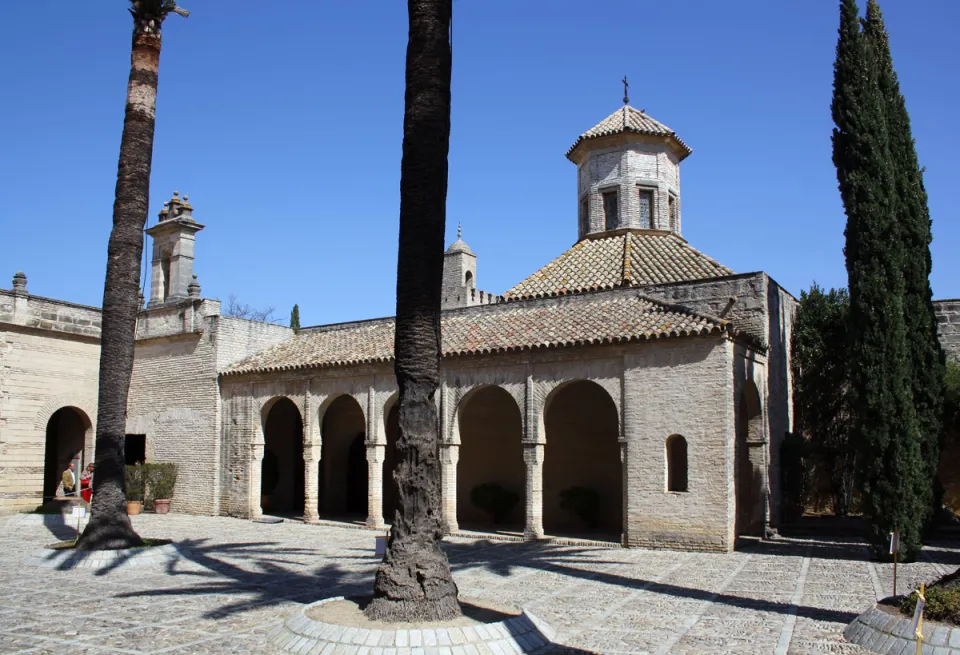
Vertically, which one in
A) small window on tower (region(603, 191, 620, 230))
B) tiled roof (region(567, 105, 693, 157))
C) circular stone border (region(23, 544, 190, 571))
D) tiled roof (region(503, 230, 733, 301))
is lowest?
circular stone border (region(23, 544, 190, 571))

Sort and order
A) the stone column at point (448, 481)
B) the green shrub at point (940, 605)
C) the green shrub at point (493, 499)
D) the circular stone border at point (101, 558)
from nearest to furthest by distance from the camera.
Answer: the green shrub at point (940, 605) < the circular stone border at point (101, 558) < the stone column at point (448, 481) < the green shrub at point (493, 499)

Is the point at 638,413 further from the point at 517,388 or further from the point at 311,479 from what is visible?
the point at 311,479

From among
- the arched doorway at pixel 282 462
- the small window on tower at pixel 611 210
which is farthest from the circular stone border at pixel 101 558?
the small window on tower at pixel 611 210

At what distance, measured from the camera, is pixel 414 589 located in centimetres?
845

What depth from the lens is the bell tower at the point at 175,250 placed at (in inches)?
982

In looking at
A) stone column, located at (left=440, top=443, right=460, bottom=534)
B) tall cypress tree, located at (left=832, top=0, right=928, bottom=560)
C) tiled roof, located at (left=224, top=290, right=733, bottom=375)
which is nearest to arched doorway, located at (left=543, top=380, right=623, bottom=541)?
tiled roof, located at (left=224, top=290, right=733, bottom=375)

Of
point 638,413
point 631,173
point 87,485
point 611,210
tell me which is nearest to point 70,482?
point 87,485

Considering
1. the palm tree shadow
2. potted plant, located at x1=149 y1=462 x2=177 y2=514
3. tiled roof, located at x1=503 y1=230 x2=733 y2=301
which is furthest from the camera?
potted plant, located at x1=149 y1=462 x2=177 y2=514

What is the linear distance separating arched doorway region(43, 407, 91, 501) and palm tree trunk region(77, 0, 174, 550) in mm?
12066

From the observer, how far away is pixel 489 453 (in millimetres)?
22281

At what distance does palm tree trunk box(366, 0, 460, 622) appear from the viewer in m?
8.71

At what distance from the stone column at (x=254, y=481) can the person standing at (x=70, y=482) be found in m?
5.88

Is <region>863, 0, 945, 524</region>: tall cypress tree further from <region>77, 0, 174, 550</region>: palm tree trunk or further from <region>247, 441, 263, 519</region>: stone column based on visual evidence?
<region>247, 441, 263, 519</region>: stone column

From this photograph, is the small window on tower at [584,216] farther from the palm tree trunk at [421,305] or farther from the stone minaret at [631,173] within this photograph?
the palm tree trunk at [421,305]
